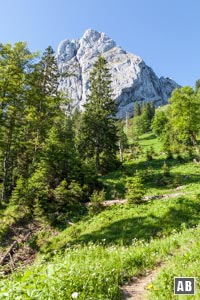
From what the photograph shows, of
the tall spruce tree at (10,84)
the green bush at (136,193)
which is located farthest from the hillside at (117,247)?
the tall spruce tree at (10,84)

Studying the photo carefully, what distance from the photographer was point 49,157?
24766mm

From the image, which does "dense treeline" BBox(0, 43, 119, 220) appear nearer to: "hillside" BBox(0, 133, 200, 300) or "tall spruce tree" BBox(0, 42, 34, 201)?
"tall spruce tree" BBox(0, 42, 34, 201)

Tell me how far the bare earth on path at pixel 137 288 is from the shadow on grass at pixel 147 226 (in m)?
7.42

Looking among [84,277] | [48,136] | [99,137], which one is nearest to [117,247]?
[84,277]

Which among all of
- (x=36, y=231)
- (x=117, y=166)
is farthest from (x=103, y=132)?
(x=36, y=231)

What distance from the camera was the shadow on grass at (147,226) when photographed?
50.3 feet

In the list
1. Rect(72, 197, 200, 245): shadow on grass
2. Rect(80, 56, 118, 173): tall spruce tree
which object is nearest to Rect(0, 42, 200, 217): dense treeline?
Rect(80, 56, 118, 173): tall spruce tree

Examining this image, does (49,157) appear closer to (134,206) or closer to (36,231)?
(36,231)

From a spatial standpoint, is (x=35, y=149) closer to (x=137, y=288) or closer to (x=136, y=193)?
(x=136, y=193)

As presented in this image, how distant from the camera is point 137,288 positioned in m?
6.73

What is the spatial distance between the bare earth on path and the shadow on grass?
24.3ft

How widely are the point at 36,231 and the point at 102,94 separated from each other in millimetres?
27109

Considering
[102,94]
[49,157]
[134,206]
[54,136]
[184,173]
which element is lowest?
[134,206]

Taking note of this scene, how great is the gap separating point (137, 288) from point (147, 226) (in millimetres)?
9905
